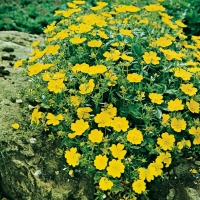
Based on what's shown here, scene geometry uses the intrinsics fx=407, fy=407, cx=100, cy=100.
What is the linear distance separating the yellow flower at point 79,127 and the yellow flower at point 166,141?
0.45 meters

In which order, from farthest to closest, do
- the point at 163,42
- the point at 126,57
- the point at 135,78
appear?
the point at 163,42
the point at 126,57
the point at 135,78

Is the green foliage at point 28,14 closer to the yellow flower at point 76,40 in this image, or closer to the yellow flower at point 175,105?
the yellow flower at point 76,40

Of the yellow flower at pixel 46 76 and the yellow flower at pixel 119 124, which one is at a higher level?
the yellow flower at pixel 46 76

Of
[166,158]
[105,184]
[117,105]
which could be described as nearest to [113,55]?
[117,105]

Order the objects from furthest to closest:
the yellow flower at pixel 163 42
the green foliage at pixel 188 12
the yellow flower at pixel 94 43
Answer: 1. the green foliage at pixel 188 12
2. the yellow flower at pixel 163 42
3. the yellow flower at pixel 94 43

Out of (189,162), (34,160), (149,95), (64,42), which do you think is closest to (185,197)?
(189,162)

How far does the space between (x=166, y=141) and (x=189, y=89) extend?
37 cm

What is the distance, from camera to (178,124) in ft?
8.22

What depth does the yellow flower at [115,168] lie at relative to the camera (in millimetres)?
2328

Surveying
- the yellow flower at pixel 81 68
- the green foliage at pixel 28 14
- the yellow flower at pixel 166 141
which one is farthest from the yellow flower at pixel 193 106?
the green foliage at pixel 28 14

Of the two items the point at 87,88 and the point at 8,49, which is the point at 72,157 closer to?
the point at 87,88

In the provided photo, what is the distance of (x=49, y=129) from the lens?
2793mm

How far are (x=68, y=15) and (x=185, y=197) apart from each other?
156 centimetres

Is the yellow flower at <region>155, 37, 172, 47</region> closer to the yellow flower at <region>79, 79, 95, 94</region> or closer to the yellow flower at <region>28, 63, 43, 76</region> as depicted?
the yellow flower at <region>79, 79, 95, 94</region>
